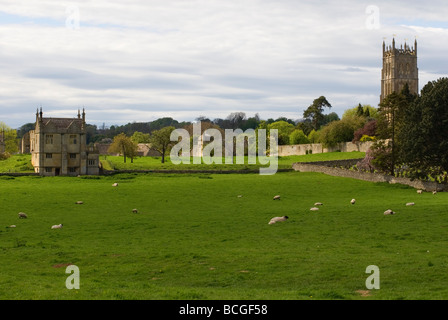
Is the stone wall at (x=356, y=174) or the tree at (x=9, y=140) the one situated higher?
the tree at (x=9, y=140)

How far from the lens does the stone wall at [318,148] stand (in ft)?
390

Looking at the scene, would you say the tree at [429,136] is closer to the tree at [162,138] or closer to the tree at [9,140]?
the tree at [162,138]

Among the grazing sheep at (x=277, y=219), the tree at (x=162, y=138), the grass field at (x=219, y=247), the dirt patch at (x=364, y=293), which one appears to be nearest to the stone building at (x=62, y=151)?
the grass field at (x=219, y=247)

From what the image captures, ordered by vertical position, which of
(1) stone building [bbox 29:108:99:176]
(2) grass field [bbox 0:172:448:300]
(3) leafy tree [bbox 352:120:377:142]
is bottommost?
(2) grass field [bbox 0:172:448:300]

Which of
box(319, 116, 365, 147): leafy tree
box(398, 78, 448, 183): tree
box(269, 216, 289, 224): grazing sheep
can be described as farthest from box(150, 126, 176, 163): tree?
box(269, 216, 289, 224): grazing sheep

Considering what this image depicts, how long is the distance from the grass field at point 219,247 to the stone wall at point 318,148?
2344 inches

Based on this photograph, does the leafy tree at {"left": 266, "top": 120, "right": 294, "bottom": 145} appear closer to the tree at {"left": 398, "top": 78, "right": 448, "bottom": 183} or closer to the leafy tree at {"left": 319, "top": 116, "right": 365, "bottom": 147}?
the leafy tree at {"left": 319, "top": 116, "right": 365, "bottom": 147}

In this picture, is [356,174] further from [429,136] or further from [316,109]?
[316,109]

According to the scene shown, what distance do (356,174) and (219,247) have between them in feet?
155

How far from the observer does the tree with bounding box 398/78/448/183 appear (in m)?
63.8

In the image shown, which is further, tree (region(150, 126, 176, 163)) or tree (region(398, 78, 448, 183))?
tree (region(150, 126, 176, 163))

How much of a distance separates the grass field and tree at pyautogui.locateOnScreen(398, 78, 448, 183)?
6.86m

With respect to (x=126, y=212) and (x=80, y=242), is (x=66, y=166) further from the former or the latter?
(x=80, y=242)
